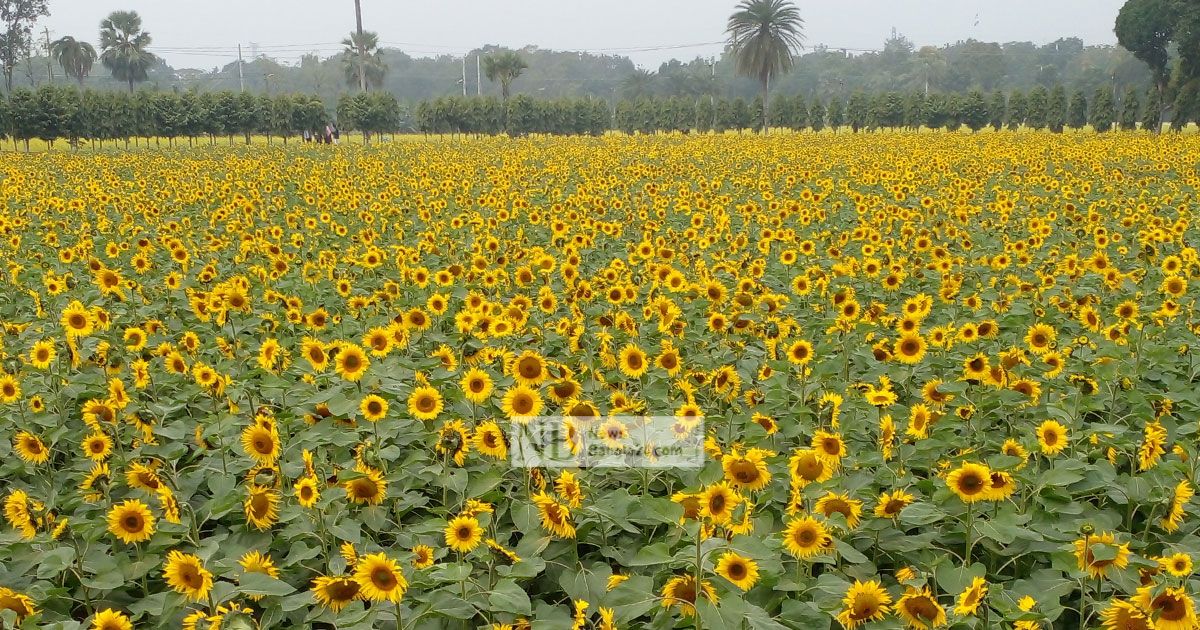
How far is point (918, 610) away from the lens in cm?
218

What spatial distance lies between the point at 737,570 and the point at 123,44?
110m

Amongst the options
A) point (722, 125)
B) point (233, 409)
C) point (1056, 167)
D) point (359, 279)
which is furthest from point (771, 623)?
point (722, 125)

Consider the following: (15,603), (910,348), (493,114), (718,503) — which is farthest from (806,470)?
(493,114)

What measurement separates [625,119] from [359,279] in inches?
2020

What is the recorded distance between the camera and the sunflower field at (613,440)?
2.50 m

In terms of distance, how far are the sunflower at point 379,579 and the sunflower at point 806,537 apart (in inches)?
47.3

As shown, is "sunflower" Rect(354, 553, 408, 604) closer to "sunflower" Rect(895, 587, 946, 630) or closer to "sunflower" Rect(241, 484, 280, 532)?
"sunflower" Rect(241, 484, 280, 532)

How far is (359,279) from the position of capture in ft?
24.4

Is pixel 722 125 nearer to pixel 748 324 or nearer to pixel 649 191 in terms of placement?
pixel 649 191

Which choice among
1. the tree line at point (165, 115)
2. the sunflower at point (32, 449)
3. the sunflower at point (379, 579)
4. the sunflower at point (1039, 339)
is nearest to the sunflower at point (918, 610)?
the sunflower at point (379, 579)

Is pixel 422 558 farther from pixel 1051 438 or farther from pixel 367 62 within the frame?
pixel 367 62

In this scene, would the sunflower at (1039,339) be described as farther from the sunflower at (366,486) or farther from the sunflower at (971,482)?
the sunflower at (366,486)

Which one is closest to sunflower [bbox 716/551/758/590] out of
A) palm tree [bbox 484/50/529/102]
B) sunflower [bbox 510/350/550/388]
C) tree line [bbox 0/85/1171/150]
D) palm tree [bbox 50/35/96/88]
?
sunflower [bbox 510/350/550/388]

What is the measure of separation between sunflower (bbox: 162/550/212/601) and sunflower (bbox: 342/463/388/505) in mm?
668
